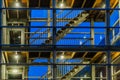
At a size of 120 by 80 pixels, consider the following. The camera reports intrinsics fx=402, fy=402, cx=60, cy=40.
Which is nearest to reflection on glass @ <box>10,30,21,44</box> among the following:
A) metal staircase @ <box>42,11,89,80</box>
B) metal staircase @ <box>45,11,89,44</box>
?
metal staircase @ <box>42,11,89,80</box>

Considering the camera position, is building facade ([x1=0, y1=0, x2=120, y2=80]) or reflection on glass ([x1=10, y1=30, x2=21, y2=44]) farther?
reflection on glass ([x1=10, y1=30, x2=21, y2=44])

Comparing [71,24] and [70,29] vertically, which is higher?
[71,24]

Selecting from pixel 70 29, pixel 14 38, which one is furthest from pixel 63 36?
pixel 14 38

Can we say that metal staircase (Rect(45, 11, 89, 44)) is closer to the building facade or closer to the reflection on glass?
the building facade

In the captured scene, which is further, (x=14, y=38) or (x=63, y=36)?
(x=14, y=38)

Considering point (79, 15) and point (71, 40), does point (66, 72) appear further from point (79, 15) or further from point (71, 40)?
A: point (79, 15)

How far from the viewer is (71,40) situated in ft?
68.9

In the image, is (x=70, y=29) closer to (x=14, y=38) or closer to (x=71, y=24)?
(x=71, y=24)

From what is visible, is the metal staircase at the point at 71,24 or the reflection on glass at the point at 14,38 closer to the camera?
the metal staircase at the point at 71,24

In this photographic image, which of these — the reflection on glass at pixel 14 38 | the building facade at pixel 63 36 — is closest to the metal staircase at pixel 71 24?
the building facade at pixel 63 36

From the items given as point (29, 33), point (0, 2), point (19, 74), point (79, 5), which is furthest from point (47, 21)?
point (0, 2)

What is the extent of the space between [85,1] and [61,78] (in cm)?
430

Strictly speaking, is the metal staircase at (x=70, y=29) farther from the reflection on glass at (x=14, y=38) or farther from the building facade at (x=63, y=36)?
the reflection on glass at (x=14, y=38)

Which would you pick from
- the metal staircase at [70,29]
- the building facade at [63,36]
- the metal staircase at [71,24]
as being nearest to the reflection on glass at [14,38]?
the building facade at [63,36]
